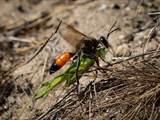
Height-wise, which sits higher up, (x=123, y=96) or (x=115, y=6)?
(x=115, y=6)

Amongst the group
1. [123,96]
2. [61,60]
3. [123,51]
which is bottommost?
[123,96]

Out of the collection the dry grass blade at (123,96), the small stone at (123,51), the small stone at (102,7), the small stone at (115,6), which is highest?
the small stone at (102,7)

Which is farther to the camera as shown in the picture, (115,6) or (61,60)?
(115,6)

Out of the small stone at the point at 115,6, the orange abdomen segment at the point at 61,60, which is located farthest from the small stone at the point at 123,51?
the small stone at the point at 115,6

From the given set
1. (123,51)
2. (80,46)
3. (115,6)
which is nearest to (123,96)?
→ (80,46)

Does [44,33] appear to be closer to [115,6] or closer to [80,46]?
[115,6]

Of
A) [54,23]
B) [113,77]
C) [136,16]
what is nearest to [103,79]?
[113,77]

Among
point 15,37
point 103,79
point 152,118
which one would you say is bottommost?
point 152,118

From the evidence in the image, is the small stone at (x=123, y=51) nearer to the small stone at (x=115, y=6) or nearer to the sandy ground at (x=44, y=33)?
the sandy ground at (x=44, y=33)

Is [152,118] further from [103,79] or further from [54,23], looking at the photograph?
[54,23]
